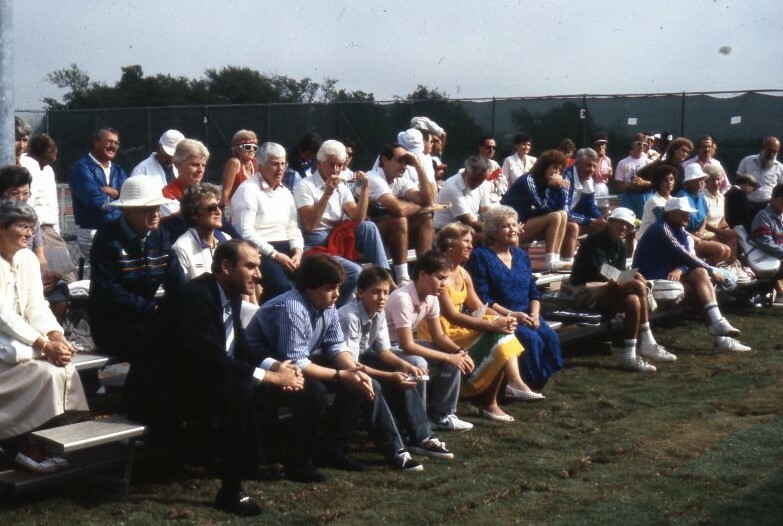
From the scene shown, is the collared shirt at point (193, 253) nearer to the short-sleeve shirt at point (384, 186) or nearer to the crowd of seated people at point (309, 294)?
the crowd of seated people at point (309, 294)

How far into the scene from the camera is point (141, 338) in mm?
6164

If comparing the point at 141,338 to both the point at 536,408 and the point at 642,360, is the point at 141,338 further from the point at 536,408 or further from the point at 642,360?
the point at 642,360

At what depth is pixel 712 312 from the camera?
1027 cm

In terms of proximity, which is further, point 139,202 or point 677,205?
point 677,205

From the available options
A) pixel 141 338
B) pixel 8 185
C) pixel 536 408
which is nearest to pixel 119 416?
pixel 141 338

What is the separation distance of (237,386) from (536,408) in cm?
293

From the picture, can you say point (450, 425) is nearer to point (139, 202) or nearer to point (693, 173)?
point (139, 202)

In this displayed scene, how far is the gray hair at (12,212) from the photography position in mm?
5762

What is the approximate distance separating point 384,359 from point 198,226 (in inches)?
50.5

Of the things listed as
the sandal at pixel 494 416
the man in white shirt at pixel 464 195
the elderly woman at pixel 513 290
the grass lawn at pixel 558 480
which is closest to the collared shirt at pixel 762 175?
the man in white shirt at pixel 464 195

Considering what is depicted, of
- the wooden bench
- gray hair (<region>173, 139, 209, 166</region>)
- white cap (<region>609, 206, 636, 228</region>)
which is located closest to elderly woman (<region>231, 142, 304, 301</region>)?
gray hair (<region>173, 139, 209, 166</region>)

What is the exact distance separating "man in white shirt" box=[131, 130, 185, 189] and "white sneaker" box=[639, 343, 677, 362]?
4.03 m

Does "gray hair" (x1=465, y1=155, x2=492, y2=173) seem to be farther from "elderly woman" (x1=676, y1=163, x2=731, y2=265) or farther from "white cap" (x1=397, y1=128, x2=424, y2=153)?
"elderly woman" (x1=676, y1=163, x2=731, y2=265)

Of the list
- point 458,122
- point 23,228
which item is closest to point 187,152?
point 23,228
